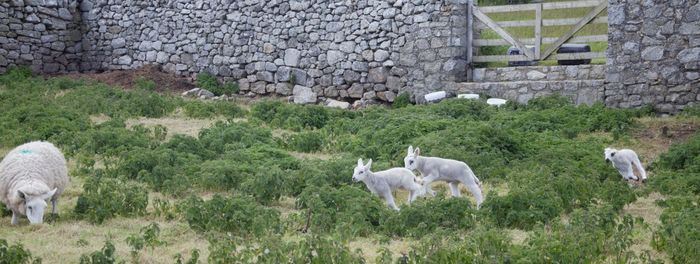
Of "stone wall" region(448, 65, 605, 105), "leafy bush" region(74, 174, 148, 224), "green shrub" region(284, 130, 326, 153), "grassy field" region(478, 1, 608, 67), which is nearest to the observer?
"leafy bush" region(74, 174, 148, 224)

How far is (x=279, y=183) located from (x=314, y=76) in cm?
Answer: 1026

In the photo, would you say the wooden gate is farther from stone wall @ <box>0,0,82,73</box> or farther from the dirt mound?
stone wall @ <box>0,0,82,73</box>

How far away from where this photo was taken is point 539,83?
684 inches

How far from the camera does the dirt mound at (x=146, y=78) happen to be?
22.3 meters

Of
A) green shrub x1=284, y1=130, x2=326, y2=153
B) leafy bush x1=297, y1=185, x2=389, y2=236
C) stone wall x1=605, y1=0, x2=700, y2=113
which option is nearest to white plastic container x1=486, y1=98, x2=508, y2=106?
stone wall x1=605, y1=0, x2=700, y2=113

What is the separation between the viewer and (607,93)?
16812mm

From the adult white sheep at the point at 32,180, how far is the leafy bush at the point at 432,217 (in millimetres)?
3306

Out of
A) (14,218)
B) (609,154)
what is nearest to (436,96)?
(609,154)

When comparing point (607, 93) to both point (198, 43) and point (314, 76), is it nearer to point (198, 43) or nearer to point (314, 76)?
point (314, 76)

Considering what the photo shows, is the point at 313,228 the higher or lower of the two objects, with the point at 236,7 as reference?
lower

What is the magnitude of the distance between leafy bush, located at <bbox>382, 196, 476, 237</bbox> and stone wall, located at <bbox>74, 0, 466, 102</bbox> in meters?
9.73

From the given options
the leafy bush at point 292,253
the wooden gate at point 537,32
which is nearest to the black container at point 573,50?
the wooden gate at point 537,32

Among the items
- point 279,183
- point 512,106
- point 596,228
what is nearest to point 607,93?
point 512,106

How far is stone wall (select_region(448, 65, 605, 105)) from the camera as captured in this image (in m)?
17.0
